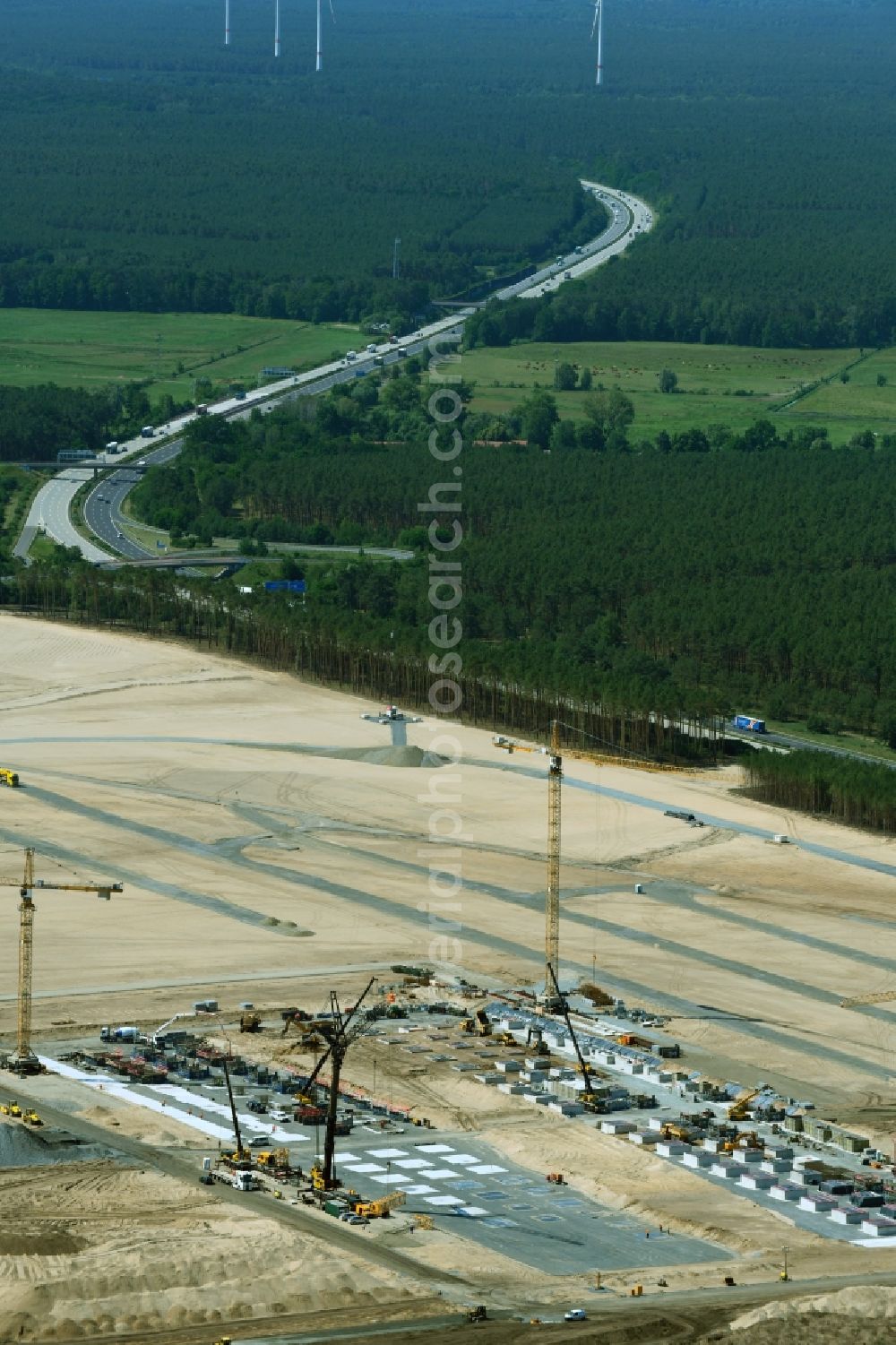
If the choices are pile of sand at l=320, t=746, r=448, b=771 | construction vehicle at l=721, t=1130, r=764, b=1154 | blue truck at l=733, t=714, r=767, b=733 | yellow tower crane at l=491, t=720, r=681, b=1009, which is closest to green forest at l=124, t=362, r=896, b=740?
blue truck at l=733, t=714, r=767, b=733

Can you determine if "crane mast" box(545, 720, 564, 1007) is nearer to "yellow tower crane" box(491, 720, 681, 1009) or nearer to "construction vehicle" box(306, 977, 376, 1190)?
"yellow tower crane" box(491, 720, 681, 1009)

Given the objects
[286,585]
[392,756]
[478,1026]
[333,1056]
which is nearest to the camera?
[333,1056]

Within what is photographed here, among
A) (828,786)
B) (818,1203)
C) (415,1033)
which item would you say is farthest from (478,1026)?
(828,786)

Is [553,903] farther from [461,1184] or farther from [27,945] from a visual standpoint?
[461,1184]

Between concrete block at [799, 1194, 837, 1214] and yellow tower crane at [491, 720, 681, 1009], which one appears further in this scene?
yellow tower crane at [491, 720, 681, 1009]

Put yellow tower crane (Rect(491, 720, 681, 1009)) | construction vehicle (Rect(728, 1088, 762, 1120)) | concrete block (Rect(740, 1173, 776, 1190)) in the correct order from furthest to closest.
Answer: yellow tower crane (Rect(491, 720, 681, 1009)) → construction vehicle (Rect(728, 1088, 762, 1120)) → concrete block (Rect(740, 1173, 776, 1190))

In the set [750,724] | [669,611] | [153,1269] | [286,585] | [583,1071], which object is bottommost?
[153,1269]

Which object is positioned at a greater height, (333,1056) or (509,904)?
(333,1056)

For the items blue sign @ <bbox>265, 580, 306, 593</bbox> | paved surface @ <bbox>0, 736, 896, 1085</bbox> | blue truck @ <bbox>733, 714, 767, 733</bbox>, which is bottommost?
paved surface @ <bbox>0, 736, 896, 1085</bbox>

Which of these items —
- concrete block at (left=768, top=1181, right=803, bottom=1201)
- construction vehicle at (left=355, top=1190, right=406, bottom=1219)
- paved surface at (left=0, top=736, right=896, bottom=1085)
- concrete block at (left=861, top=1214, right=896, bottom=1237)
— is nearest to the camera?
construction vehicle at (left=355, top=1190, right=406, bottom=1219)
